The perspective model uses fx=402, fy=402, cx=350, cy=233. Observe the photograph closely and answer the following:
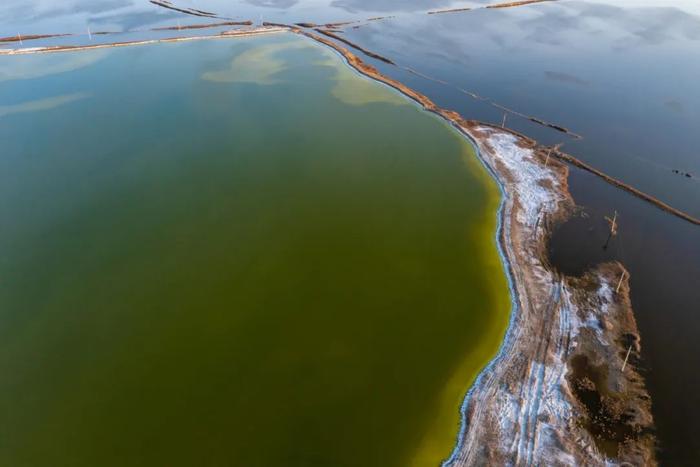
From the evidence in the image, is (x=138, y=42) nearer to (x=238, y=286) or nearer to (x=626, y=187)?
(x=238, y=286)

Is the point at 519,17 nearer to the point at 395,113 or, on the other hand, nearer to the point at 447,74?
the point at 447,74

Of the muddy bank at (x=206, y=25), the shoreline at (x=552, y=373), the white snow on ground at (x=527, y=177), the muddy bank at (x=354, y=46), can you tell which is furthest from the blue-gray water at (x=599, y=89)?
the muddy bank at (x=206, y=25)

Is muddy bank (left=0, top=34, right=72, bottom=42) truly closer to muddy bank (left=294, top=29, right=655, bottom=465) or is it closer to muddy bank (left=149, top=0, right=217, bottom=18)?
muddy bank (left=149, top=0, right=217, bottom=18)

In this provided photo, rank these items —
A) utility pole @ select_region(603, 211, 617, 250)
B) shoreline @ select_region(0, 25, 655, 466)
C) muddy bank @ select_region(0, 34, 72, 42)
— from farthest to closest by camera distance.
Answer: muddy bank @ select_region(0, 34, 72, 42) < utility pole @ select_region(603, 211, 617, 250) < shoreline @ select_region(0, 25, 655, 466)

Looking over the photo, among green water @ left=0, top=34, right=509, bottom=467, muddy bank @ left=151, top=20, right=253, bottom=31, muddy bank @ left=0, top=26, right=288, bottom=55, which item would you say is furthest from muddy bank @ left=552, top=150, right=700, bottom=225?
muddy bank @ left=151, top=20, right=253, bottom=31

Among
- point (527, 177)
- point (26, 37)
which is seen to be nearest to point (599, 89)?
point (527, 177)

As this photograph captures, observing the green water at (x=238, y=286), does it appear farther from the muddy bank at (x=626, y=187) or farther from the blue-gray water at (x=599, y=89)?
the muddy bank at (x=626, y=187)
